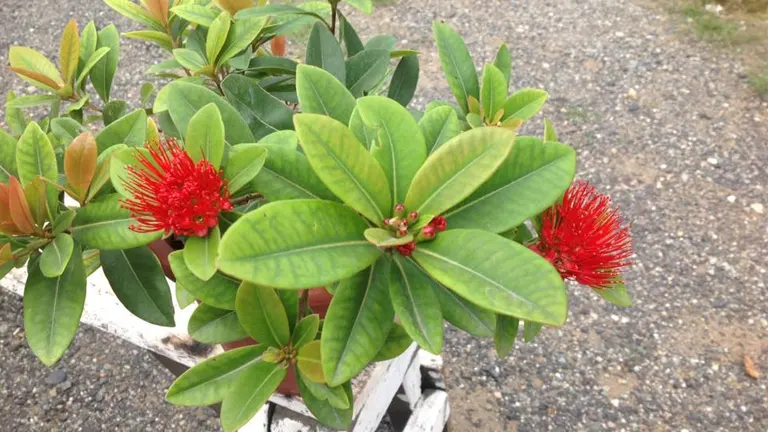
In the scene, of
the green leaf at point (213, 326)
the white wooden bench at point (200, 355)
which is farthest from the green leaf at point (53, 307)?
the white wooden bench at point (200, 355)

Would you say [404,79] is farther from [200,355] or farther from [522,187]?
[200,355]

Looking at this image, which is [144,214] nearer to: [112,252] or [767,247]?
[112,252]

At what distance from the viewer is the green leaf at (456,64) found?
0.80 meters

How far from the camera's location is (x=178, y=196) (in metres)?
0.54

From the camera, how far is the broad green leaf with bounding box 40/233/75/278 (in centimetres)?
60

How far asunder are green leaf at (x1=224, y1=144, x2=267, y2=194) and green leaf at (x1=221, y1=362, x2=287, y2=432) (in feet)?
0.62

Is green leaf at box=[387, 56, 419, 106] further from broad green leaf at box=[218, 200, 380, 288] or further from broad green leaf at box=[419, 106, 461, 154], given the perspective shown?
broad green leaf at box=[218, 200, 380, 288]

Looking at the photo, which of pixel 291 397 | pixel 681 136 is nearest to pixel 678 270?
pixel 681 136

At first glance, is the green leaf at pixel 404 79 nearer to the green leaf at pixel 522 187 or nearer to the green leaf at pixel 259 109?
the green leaf at pixel 259 109

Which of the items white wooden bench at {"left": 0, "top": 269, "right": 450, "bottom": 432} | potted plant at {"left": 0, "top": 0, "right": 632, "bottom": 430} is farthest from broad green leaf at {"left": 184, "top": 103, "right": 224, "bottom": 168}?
white wooden bench at {"left": 0, "top": 269, "right": 450, "bottom": 432}

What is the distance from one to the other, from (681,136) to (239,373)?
2.21 m

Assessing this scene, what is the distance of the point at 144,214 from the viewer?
568mm

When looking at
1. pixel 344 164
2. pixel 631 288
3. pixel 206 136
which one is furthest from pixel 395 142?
pixel 631 288

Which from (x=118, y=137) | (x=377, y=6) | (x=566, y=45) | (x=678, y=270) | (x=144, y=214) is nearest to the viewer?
(x=144, y=214)
